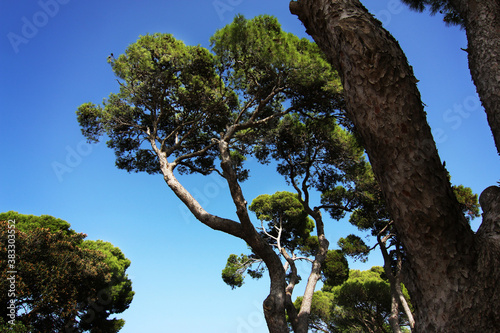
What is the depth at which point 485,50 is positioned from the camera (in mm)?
3691

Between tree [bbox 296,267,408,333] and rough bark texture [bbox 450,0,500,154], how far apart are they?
1315 centimetres

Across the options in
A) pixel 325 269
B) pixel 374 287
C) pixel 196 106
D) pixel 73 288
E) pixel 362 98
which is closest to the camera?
pixel 362 98

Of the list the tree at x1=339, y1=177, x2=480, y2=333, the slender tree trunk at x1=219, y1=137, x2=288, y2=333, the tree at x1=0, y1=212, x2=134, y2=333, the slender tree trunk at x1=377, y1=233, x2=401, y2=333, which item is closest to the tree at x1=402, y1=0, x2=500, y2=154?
the slender tree trunk at x1=219, y1=137, x2=288, y2=333

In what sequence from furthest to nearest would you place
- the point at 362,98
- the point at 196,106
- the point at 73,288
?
the point at 73,288
the point at 196,106
the point at 362,98

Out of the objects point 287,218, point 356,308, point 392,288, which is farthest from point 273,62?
point 356,308

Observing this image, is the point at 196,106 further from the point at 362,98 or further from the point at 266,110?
the point at 362,98

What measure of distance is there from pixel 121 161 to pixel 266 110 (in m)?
5.52

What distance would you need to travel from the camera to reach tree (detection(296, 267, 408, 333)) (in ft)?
50.7

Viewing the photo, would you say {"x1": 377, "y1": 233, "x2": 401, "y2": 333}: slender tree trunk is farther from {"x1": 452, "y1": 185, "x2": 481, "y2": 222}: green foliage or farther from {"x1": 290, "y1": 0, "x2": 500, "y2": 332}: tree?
{"x1": 290, "y1": 0, "x2": 500, "y2": 332}: tree

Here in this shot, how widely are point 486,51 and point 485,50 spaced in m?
0.03

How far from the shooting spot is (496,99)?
10.7 ft

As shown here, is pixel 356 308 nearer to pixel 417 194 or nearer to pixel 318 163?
pixel 318 163

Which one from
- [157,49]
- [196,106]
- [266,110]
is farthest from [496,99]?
[157,49]

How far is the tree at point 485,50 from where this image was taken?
131 inches
